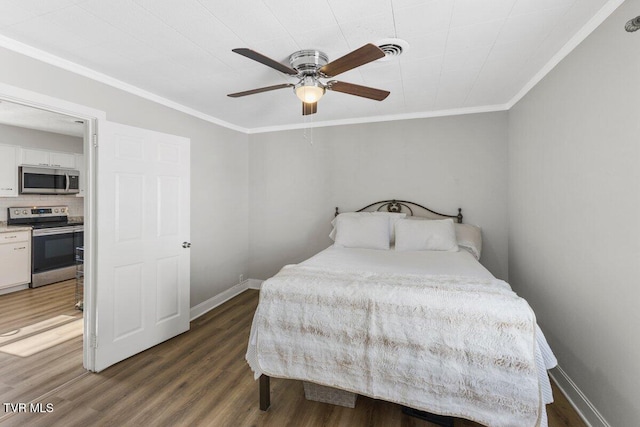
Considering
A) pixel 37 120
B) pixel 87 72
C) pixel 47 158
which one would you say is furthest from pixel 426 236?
pixel 47 158

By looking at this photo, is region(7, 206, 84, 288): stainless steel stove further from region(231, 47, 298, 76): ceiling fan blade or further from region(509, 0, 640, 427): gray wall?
region(509, 0, 640, 427): gray wall

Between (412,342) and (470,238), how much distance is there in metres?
2.01

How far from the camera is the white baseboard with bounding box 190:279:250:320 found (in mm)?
3477

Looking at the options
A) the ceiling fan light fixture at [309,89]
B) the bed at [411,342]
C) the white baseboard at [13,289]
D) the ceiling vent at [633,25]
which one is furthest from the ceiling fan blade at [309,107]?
the white baseboard at [13,289]

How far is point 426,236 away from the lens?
3100mm

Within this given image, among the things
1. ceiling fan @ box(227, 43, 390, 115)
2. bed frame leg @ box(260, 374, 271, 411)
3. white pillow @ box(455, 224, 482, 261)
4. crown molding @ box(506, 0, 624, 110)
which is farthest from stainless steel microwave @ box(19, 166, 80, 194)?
crown molding @ box(506, 0, 624, 110)

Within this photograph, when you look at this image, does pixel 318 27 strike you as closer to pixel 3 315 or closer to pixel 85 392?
pixel 85 392

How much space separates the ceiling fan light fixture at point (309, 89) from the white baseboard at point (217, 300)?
2.74m

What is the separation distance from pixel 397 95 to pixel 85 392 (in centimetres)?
361

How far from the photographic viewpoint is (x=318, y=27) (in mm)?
1763

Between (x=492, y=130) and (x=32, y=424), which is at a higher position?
(x=492, y=130)

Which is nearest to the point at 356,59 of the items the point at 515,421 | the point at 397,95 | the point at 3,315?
the point at 397,95

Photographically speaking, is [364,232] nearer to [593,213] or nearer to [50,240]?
[593,213]

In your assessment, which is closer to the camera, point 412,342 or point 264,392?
point 412,342
